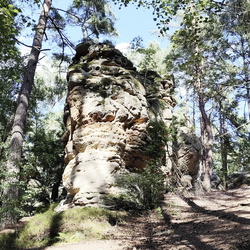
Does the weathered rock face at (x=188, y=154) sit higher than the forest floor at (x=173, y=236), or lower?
higher

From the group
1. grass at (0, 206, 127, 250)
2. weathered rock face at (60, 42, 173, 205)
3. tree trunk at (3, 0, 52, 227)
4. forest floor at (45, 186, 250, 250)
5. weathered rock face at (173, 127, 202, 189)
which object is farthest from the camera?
weathered rock face at (173, 127, 202, 189)

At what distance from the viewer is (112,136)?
29.2ft

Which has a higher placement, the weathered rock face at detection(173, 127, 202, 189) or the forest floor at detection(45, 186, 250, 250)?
the weathered rock face at detection(173, 127, 202, 189)

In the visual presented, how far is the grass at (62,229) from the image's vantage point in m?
5.43

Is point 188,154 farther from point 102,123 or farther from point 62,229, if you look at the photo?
point 62,229

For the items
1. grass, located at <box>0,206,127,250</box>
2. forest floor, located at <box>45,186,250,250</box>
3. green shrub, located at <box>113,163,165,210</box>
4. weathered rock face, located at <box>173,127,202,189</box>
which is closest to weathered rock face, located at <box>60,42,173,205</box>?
green shrub, located at <box>113,163,165,210</box>

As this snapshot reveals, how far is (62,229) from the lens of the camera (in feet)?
19.5

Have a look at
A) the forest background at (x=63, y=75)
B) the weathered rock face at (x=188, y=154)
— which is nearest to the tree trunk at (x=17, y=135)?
the forest background at (x=63, y=75)

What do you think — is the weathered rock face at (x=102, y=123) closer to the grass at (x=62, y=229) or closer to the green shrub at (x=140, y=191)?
the green shrub at (x=140, y=191)

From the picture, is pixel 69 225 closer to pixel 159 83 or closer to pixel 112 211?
pixel 112 211

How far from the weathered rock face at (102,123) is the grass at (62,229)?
88 cm

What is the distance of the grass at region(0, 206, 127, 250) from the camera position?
214 inches

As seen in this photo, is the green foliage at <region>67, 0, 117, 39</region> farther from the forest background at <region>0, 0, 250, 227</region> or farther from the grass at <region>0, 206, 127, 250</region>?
the grass at <region>0, 206, 127, 250</region>

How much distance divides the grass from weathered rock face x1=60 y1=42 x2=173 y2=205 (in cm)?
88
